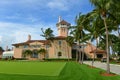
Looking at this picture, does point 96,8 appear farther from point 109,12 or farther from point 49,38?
point 49,38

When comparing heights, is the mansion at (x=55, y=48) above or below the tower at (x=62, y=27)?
below

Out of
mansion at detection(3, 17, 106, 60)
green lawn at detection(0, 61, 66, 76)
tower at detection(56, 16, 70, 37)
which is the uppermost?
tower at detection(56, 16, 70, 37)

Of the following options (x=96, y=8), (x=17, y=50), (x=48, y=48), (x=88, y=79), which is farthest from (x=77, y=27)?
(x=17, y=50)

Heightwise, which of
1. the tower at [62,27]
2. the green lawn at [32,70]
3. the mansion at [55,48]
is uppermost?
the tower at [62,27]

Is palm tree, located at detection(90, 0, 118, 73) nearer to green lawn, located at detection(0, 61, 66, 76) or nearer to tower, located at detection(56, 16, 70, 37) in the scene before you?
green lawn, located at detection(0, 61, 66, 76)

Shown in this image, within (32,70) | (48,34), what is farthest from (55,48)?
(32,70)

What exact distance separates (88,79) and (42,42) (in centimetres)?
7492

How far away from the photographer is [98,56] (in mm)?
93812

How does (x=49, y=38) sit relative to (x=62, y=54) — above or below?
above

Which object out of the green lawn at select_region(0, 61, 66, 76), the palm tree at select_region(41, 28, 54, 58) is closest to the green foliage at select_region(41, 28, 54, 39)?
the palm tree at select_region(41, 28, 54, 58)

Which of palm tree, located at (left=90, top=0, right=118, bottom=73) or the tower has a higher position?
the tower

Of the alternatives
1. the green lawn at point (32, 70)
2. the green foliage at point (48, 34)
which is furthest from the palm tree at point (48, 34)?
the green lawn at point (32, 70)

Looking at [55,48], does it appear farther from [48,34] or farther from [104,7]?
[104,7]

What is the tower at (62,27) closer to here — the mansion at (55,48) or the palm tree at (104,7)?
the mansion at (55,48)
